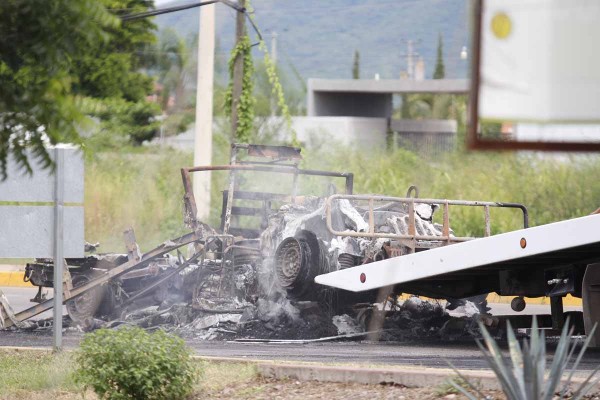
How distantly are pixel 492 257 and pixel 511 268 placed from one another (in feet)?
4.23

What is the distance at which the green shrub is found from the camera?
696 cm

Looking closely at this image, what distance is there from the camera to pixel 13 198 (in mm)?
9078

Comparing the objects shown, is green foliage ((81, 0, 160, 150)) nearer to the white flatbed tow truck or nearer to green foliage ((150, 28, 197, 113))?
green foliage ((150, 28, 197, 113))

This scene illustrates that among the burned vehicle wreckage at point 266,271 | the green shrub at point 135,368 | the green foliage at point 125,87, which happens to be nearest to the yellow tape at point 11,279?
the green foliage at point 125,87

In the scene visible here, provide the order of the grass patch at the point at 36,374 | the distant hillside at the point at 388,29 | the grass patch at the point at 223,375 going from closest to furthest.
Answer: the distant hillside at the point at 388,29
the grass patch at the point at 223,375
the grass patch at the point at 36,374

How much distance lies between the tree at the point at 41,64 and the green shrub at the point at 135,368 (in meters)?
2.17

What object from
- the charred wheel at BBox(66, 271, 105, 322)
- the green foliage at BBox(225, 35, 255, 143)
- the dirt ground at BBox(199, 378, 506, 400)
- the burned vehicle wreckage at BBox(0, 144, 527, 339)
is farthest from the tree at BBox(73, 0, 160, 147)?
the dirt ground at BBox(199, 378, 506, 400)

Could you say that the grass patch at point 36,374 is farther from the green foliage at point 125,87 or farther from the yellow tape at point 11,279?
the green foliage at point 125,87

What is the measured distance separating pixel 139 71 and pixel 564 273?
81.5ft

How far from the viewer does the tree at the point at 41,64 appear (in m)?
4.98

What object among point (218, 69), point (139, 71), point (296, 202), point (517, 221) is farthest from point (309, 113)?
point (296, 202)

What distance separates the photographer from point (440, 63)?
3.35 metres

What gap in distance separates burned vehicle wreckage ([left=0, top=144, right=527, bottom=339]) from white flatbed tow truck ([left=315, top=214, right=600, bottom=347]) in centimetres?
32

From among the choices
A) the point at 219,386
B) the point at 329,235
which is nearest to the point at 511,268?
the point at 329,235
